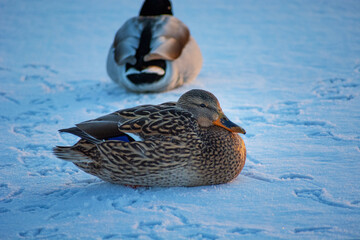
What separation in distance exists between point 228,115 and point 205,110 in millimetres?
1529

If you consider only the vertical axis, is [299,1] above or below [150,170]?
above

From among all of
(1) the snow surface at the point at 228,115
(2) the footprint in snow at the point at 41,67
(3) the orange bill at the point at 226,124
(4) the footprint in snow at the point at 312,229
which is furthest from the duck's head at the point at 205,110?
(2) the footprint in snow at the point at 41,67

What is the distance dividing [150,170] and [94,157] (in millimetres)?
425

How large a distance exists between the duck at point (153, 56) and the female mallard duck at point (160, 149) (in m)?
2.39

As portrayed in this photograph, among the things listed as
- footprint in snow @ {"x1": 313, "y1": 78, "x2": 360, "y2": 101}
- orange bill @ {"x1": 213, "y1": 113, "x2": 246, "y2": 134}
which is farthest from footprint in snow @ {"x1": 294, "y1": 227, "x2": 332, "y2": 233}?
footprint in snow @ {"x1": 313, "y1": 78, "x2": 360, "y2": 101}

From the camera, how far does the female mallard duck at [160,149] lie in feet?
9.56

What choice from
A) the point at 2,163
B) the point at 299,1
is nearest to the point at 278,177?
the point at 2,163

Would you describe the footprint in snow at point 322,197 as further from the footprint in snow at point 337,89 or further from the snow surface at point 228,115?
the footprint in snow at point 337,89

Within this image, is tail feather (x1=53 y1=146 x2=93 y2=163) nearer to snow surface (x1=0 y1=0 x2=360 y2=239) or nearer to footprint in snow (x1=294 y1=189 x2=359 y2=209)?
snow surface (x1=0 y1=0 x2=360 y2=239)

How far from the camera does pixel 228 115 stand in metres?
4.67

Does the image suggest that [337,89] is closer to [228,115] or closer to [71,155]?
[228,115]

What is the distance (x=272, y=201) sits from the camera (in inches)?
109

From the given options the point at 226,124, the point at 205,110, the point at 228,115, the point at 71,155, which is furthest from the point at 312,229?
the point at 228,115

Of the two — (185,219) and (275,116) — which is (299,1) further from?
(185,219)
